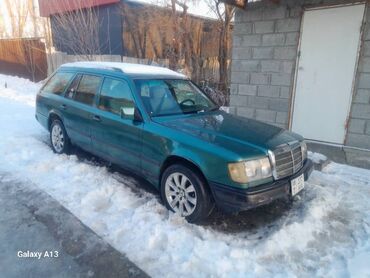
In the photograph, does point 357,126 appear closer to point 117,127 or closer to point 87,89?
point 117,127

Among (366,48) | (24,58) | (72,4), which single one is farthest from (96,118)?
(24,58)

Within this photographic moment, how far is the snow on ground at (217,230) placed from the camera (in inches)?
107

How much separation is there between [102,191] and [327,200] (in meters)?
2.89

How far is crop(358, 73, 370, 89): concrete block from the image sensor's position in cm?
511

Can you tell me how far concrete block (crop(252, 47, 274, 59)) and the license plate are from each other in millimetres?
3400

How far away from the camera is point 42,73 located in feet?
52.3

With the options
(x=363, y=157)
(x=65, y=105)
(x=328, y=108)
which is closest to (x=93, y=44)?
(x=65, y=105)

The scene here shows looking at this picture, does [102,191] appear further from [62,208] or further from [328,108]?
[328,108]

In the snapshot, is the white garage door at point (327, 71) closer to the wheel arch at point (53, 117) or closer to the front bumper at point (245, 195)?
the front bumper at point (245, 195)

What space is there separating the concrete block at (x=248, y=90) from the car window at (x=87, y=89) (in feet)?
10.8

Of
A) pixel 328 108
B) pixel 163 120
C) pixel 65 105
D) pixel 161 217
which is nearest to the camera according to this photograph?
pixel 161 217

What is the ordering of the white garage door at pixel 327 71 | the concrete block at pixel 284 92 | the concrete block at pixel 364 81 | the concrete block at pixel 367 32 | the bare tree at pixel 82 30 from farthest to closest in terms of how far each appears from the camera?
the bare tree at pixel 82 30, the concrete block at pixel 284 92, the white garage door at pixel 327 71, the concrete block at pixel 364 81, the concrete block at pixel 367 32

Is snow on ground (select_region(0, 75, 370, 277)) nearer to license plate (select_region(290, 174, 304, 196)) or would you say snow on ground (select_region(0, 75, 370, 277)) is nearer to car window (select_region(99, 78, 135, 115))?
license plate (select_region(290, 174, 304, 196))

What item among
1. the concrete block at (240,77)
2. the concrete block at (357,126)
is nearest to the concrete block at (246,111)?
the concrete block at (240,77)
